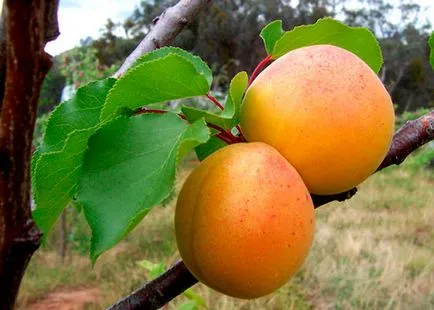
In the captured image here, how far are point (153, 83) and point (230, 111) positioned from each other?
0.05 m

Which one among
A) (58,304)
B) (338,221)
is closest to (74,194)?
(58,304)

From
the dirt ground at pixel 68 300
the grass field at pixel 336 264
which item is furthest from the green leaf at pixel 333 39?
the dirt ground at pixel 68 300

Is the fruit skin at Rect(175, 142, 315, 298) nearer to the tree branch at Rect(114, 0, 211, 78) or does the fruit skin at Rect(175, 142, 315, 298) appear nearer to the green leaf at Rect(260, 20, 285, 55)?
the green leaf at Rect(260, 20, 285, 55)

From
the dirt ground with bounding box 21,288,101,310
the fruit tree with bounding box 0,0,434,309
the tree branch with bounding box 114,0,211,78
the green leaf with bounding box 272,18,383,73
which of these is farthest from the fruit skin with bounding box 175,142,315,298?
the dirt ground with bounding box 21,288,101,310

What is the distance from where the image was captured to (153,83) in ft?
1.19

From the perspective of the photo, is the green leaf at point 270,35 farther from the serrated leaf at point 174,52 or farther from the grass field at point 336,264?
the grass field at point 336,264

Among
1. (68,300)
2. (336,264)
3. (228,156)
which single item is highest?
(228,156)

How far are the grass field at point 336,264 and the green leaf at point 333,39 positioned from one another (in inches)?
121

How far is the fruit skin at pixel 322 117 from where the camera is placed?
366mm

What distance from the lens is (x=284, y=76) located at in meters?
0.38

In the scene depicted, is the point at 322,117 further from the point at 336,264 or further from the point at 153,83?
the point at 336,264

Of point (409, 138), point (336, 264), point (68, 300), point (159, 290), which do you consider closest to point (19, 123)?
point (159, 290)

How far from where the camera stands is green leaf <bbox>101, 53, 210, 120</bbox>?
36cm

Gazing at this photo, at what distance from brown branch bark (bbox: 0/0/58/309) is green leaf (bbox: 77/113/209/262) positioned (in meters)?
0.07
